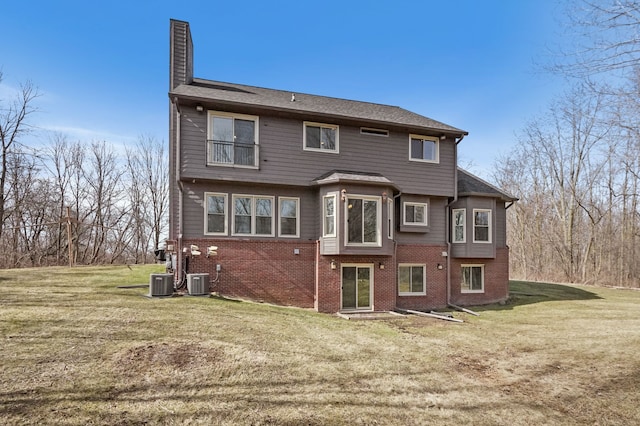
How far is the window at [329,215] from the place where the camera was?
11.8 meters

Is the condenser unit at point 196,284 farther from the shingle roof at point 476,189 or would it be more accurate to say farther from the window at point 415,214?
the shingle roof at point 476,189

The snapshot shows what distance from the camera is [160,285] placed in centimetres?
1022

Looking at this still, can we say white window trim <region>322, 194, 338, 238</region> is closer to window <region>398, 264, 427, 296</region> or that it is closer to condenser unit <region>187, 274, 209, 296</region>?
window <region>398, 264, 427, 296</region>

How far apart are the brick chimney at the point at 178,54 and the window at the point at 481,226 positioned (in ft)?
43.9

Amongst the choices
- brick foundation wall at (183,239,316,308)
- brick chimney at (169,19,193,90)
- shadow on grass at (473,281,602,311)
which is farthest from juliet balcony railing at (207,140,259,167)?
shadow on grass at (473,281,602,311)

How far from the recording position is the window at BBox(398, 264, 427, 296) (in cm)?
1378

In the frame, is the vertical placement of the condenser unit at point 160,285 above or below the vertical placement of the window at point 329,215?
below

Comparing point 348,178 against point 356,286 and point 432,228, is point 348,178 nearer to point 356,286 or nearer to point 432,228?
point 356,286

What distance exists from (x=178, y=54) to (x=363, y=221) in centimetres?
976

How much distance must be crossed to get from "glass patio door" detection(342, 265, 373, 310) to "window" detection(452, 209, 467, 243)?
475 centimetres

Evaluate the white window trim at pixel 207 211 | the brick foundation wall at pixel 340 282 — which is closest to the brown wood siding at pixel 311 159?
the white window trim at pixel 207 211

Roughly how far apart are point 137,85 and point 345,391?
22.1 metres

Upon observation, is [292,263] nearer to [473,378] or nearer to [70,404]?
[473,378]

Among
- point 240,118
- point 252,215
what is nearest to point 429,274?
point 252,215
